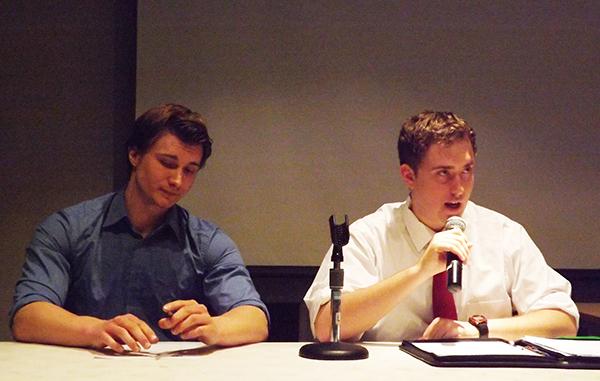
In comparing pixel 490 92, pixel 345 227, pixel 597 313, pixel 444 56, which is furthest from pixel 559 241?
pixel 345 227

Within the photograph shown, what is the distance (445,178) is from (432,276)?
11.7 inches

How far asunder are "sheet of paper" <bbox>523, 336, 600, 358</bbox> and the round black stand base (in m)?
0.44

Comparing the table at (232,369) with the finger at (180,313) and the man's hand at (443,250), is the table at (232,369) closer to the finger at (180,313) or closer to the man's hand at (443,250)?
the finger at (180,313)

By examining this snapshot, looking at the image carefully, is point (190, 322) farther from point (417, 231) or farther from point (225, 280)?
point (417, 231)

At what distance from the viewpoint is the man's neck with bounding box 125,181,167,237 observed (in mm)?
2168

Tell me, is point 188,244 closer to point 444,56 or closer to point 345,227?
point 345,227

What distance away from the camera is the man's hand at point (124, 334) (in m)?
1.55

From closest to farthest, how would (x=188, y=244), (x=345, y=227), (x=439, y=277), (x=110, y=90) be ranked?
(x=345, y=227), (x=439, y=277), (x=188, y=244), (x=110, y=90)

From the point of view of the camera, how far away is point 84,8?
375 cm

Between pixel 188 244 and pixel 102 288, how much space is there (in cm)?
29

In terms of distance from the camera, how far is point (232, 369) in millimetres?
1455

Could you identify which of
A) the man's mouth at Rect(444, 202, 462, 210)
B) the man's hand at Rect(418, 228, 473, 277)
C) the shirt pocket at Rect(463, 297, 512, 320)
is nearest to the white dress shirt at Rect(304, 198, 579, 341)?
the shirt pocket at Rect(463, 297, 512, 320)

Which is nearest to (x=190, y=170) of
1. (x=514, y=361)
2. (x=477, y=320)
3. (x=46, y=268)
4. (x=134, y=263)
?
(x=134, y=263)

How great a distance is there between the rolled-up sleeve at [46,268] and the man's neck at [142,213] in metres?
0.22
